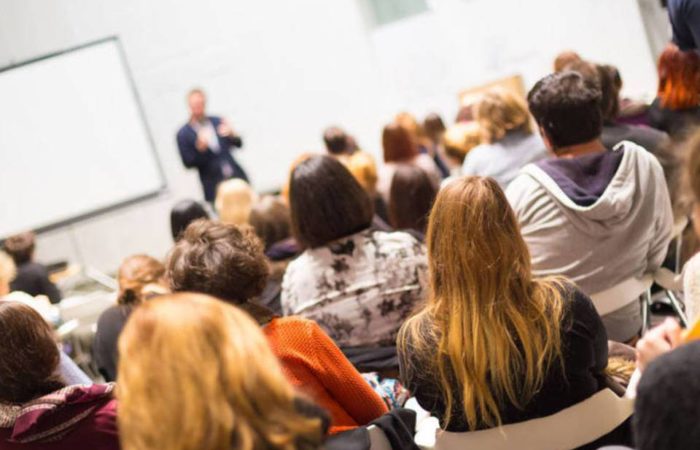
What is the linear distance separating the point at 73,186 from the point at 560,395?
699 cm

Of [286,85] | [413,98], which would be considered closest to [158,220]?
[286,85]

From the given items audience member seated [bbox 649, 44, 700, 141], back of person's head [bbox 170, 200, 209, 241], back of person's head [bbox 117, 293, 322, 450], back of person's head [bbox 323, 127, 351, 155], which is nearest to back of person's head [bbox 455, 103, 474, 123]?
back of person's head [bbox 323, 127, 351, 155]

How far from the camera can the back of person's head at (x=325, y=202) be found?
10.1 feet

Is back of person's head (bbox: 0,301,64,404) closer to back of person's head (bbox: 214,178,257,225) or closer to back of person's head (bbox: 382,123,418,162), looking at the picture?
back of person's head (bbox: 214,178,257,225)

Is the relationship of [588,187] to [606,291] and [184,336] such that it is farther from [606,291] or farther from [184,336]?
[184,336]

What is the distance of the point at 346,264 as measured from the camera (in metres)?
3.06

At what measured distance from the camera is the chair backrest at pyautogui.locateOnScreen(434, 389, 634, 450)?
6.86 feet

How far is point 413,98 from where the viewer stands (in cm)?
826

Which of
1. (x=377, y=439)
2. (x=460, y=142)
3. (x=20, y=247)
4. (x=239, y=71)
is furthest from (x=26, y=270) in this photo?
(x=377, y=439)

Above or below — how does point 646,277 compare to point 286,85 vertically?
below

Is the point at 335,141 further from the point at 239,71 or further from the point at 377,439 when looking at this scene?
the point at 377,439

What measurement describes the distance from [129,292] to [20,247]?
250 centimetres

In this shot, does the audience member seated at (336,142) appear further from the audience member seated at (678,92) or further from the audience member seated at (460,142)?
the audience member seated at (678,92)

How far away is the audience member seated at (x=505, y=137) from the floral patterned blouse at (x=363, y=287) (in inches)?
52.3
